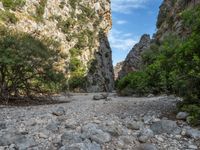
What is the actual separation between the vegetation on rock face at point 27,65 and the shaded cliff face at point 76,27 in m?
19.7

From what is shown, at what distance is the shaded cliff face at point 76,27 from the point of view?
134 feet

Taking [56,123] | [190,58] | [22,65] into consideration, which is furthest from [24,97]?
[190,58]

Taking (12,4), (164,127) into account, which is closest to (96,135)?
(164,127)

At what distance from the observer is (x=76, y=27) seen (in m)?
53.4

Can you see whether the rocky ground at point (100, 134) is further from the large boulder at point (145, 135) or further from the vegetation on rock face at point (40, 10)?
the vegetation on rock face at point (40, 10)

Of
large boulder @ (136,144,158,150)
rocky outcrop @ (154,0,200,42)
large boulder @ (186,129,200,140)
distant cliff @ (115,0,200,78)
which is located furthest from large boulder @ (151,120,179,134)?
rocky outcrop @ (154,0,200,42)

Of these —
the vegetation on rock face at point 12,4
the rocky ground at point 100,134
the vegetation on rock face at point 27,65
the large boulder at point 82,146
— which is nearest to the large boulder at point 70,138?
the rocky ground at point 100,134

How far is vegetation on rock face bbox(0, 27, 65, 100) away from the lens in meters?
15.3

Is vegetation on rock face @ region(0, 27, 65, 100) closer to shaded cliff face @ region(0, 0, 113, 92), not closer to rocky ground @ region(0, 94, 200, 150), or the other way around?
rocky ground @ region(0, 94, 200, 150)

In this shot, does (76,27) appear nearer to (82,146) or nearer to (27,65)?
(27,65)

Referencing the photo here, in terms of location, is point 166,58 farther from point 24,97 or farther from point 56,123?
point 24,97

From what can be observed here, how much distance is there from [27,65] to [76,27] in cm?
3843

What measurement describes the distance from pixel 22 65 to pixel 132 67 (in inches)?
1945

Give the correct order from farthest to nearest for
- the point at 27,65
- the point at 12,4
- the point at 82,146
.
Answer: the point at 12,4, the point at 27,65, the point at 82,146
